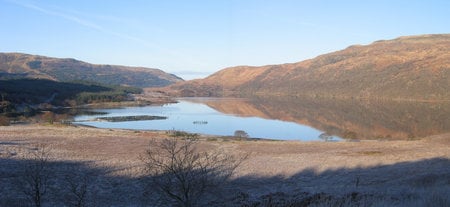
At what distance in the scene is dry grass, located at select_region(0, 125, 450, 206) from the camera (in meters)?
14.7

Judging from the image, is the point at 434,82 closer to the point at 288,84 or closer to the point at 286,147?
the point at 288,84

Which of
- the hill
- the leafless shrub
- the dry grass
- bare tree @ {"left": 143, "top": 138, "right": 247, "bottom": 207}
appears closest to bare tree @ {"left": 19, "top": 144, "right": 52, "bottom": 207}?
the leafless shrub

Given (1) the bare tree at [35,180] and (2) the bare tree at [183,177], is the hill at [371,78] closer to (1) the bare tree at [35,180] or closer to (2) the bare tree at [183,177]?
(2) the bare tree at [183,177]

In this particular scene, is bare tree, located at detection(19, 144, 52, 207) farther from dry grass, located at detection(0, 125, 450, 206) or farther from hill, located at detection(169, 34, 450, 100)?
hill, located at detection(169, 34, 450, 100)

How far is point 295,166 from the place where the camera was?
21.5 m

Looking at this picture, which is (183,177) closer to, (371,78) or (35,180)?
(35,180)

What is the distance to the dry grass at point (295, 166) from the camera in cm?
1467

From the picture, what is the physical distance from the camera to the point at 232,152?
26234mm

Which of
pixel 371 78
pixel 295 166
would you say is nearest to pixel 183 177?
pixel 295 166

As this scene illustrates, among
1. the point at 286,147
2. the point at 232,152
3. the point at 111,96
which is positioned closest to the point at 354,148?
the point at 286,147

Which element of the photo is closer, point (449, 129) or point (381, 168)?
point (381, 168)

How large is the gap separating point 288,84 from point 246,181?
159m

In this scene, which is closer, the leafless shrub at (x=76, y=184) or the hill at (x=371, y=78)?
the leafless shrub at (x=76, y=184)

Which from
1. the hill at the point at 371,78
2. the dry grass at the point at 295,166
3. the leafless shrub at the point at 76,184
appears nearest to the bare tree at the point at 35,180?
the leafless shrub at the point at 76,184
